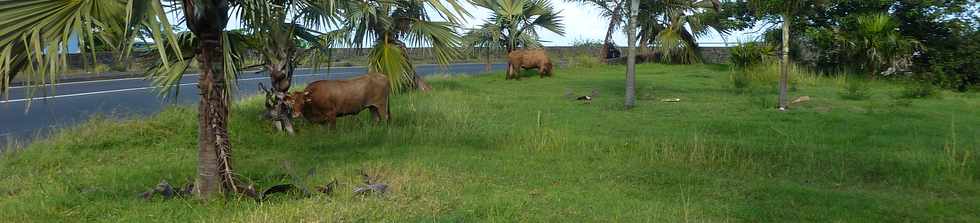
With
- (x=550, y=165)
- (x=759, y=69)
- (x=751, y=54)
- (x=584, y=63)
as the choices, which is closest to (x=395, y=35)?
(x=550, y=165)

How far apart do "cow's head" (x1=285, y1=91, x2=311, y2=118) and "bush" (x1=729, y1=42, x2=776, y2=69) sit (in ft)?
43.6

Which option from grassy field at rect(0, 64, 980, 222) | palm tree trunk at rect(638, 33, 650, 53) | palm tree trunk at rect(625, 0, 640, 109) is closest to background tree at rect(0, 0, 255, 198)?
grassy field at rect(0, 64, 980, 222)

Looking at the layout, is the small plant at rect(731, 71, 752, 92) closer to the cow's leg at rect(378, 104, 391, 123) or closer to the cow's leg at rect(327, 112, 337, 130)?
the cow's leg at rect(378, 104, 391, 123)

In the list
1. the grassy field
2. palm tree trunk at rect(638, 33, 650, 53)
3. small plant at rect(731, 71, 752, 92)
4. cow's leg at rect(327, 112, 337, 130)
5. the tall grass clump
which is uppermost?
palm tree trunk at rect(638, 33, 650, 53)

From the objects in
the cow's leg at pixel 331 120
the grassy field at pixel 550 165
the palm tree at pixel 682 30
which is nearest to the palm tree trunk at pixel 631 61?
the grassy field at pixel 550 165

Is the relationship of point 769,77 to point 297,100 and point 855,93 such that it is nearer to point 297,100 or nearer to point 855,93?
point 855,93

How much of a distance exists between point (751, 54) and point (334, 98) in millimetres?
13955

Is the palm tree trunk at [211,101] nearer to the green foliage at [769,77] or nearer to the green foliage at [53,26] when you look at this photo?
the green foliage at [53,26]

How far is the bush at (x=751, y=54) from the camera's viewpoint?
19.2 m

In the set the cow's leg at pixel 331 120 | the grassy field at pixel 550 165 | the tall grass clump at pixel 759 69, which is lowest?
the grassy field at pixel 550 165

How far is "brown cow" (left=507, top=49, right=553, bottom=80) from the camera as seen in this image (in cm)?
1945

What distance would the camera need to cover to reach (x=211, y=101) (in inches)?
205

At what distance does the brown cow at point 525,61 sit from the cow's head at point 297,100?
35.7ft

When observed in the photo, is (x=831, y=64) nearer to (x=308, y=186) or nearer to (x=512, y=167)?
(x=512, y=167)
